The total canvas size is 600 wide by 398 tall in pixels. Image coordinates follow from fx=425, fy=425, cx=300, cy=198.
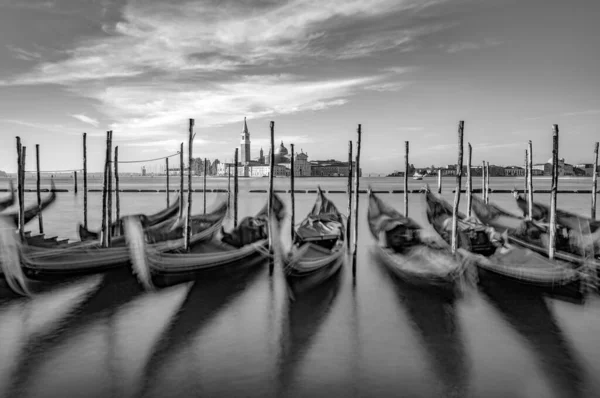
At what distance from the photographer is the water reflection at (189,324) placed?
5070 mm

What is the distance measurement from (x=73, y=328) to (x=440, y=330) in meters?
5.78

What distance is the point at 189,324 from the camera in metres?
6.92

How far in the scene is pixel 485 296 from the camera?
8281mm

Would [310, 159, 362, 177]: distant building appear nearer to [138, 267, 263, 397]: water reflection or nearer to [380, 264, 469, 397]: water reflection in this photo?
[138, 267, 263, 397]: water reflection

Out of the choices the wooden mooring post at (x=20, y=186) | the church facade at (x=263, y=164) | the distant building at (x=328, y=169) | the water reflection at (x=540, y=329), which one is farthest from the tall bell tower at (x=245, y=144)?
the water reflection at (x=540, y=329)

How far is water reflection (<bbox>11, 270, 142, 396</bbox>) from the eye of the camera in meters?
5.30

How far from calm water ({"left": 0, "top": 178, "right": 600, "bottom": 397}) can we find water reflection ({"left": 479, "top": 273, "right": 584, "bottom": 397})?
2 centimetres

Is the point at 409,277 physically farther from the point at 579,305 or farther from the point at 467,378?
the point at 467,378

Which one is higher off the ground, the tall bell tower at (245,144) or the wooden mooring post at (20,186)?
the tall bell tower at (245,144)

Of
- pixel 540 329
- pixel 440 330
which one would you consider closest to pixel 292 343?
pixel 440 330

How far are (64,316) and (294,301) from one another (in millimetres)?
3963

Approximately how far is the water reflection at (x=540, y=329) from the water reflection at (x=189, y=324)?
439 centimetres

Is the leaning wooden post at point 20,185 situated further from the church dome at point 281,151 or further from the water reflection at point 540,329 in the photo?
the church dome at point 281,151

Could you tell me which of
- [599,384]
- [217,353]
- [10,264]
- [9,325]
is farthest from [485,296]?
[10,264]
